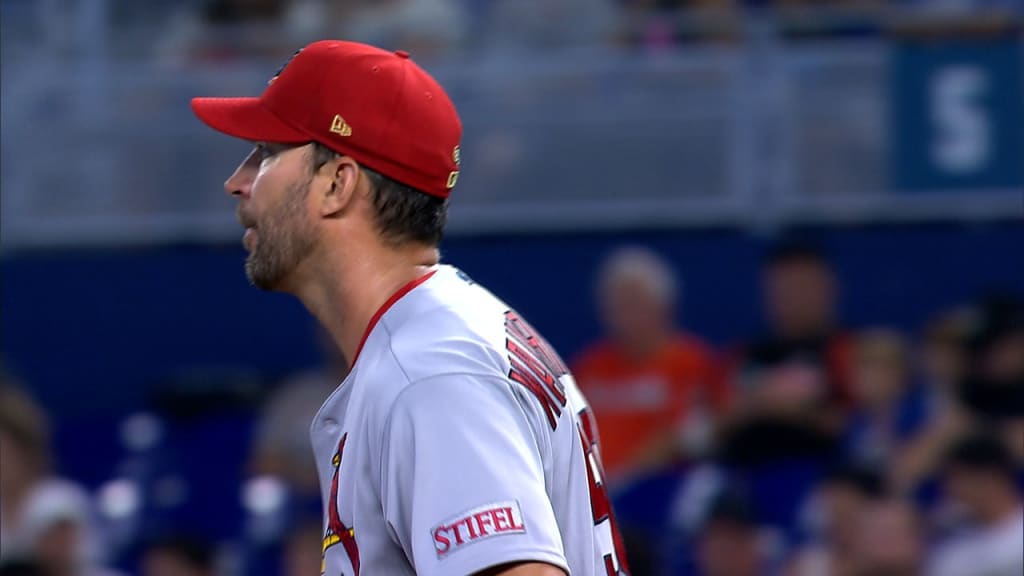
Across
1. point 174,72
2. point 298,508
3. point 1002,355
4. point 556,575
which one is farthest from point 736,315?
point 556,575

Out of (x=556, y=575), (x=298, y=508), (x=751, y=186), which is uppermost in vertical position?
(x=751, y=186)

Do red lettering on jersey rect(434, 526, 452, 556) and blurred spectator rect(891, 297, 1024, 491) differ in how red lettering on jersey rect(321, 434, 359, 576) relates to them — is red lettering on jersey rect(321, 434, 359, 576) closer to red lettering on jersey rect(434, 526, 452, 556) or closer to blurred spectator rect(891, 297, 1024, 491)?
red lettering on jersey rect(434, 526, 452, 556)

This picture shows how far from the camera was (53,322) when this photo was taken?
7.50m

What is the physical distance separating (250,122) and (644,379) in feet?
13.4

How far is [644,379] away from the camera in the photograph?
608cm

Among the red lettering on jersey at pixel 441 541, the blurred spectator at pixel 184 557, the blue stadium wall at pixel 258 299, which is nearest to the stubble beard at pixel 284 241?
the red lettering on jersey at pixel 441 541

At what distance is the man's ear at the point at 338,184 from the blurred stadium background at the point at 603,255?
11.0 feet

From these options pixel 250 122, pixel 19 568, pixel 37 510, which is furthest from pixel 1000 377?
pixel 250 122

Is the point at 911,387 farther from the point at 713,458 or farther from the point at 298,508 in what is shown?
the point at 298,508

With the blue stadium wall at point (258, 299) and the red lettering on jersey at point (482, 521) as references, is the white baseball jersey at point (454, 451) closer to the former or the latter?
the red lettering on jersey at point (482, 521)

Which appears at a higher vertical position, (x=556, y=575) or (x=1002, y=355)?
(x=1002, y=355)

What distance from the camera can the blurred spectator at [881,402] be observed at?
18.6 ft

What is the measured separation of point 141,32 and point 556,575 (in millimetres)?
5981

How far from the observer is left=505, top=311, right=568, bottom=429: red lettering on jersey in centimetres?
196
